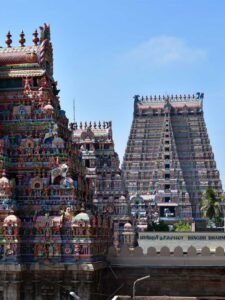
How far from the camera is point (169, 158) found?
9906 centimetres

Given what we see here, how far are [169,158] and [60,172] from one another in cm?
6798

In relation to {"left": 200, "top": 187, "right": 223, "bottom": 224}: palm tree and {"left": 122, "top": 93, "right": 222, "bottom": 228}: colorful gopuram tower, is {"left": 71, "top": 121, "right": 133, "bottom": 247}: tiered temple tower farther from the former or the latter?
{"left": 122, "top": 93, "right": 222, "bottom": 228}: colorful gopuram tower

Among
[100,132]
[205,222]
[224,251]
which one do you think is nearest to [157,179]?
[205,222]

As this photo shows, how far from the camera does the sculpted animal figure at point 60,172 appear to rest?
32.0 metres

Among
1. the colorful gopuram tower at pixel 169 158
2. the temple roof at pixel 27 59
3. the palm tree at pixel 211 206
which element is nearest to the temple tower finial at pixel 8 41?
the temple roof at pixel 27 59

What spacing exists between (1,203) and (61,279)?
485 cm

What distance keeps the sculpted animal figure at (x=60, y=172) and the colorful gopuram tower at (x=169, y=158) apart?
5968 cm

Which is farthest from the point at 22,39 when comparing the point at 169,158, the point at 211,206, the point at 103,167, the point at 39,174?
the point at 169,158

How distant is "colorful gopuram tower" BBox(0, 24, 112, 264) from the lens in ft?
99.9

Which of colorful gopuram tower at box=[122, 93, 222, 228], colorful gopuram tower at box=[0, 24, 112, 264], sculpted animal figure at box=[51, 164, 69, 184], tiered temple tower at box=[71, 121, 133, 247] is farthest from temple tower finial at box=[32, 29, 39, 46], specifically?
colorful gopuram tower at box=[122, 93, 222, 228]

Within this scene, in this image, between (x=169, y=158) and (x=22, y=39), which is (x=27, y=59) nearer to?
(x=22, y=39)

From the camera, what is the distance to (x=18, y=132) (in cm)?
3409

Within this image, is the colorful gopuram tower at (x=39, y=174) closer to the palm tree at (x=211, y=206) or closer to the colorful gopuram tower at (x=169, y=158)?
the palm tree at (x=211, y=206)

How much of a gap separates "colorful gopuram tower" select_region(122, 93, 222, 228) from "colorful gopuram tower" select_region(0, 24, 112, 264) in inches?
2275
